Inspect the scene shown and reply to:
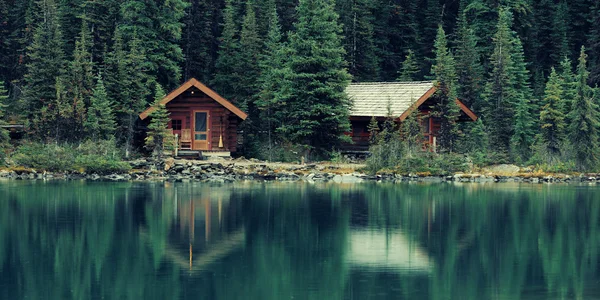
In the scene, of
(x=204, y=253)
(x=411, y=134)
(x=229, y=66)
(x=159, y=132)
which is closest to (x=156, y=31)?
(x=229, y=66)

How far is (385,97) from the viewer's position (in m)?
57.5

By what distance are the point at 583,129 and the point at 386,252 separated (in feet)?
104

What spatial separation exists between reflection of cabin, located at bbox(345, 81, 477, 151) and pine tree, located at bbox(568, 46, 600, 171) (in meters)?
8.18

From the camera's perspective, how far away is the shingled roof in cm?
5566

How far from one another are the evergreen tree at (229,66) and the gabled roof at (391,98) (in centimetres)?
801

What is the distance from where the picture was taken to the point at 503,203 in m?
34.9

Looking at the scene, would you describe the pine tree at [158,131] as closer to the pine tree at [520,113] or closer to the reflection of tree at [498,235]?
the reflection of tree at [498,235]

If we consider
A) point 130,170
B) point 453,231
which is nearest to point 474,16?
point 130,170

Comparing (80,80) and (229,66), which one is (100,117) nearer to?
(80,80)

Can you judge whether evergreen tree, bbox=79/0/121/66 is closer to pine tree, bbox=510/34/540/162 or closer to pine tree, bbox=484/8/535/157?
pine tree, bbox=484/8/535/157

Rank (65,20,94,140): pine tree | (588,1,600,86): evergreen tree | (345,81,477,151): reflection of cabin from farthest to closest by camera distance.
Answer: (588,1,600,86): evergreen tree, (345,81,477,151): reflection of cabin, (65,20,94,140): pine tree

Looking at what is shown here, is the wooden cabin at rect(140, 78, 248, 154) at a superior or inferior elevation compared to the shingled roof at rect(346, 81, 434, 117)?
inferior

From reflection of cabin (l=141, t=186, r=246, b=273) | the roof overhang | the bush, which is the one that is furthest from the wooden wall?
reflection of cabin (l=141, t=186, r=246, b=273)

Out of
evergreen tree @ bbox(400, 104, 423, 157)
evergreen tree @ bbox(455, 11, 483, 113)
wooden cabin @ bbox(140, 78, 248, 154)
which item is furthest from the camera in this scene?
evergreen tree @ bbox(455, 11, 483, 113)
